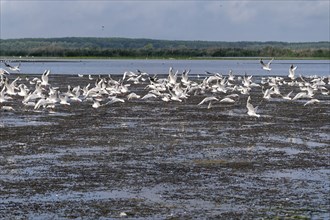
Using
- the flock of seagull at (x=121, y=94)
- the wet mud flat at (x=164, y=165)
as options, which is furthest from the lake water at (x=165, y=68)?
the wet mud flat at (x=164, y=165)

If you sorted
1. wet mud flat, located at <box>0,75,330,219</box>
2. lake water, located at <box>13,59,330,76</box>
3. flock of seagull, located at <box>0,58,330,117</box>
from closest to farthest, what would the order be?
wet mud flat, located at <box>0,75,330,219</box>, flock of seagull, located at <box>0,58,330,117</box>, lake water, located at <box>13,59,330,76</box>

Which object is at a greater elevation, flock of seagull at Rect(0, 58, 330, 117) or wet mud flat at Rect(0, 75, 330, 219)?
flock of seagull at Rect(0, 58, 330, 117)

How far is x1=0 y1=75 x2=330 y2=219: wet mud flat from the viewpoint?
35.8ft

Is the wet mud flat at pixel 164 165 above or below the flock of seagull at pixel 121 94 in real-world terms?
below

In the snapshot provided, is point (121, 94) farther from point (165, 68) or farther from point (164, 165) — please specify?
point (165, 68)

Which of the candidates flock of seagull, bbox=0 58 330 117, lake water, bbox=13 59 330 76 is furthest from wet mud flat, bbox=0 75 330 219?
lake water, bbox=13 59 330 76

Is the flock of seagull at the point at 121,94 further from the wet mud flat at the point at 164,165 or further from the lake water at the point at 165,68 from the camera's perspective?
the lake water at the point at 165,68

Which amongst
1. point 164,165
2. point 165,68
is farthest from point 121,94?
point 165,68

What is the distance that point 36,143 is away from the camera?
56.7ft

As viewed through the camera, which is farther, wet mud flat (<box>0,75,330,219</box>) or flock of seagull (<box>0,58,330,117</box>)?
flock of seagull (<box>0,58,330,117</box>)

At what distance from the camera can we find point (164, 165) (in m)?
14.4

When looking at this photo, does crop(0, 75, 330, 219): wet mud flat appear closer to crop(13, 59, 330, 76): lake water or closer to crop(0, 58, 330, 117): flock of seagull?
crop(0, 58, 330, 117): flock of seagull

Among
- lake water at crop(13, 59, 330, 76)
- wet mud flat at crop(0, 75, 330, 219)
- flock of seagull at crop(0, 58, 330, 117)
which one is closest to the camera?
wet mud flat at crop(0, 75, 330, 219)

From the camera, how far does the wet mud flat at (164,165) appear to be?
35.8ft
